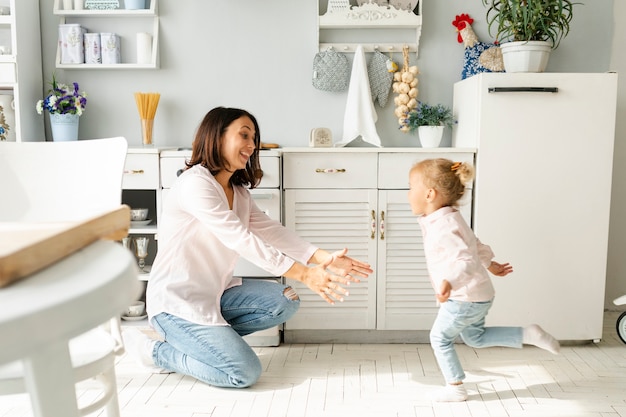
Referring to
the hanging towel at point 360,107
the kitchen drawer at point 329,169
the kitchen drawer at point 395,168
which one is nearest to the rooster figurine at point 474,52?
the hanging towel at point 360,107

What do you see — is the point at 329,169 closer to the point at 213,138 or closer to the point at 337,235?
the point at 337,235

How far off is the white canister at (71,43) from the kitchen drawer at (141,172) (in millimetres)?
760

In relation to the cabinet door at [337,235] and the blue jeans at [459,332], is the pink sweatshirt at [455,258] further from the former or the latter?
the cabinet door at [337,235]

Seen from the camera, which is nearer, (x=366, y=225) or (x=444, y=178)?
(x=444, y=178)

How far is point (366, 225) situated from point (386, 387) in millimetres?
801

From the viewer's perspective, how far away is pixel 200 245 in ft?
8.29

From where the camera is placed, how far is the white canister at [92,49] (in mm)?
3385

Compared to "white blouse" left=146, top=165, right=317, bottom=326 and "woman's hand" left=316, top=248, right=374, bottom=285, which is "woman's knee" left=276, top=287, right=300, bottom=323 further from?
"woman's hand" left=316, top=248, right=374, bottom=285

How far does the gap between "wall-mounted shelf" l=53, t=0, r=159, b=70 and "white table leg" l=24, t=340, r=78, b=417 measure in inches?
119

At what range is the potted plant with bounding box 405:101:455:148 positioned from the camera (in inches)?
128

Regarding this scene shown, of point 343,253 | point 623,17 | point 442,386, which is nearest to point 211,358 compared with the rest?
point 343,253

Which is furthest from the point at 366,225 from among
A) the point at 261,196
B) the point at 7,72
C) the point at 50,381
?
the point at 50,381

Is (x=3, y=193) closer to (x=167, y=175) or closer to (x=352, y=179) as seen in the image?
(x=167, y=175)

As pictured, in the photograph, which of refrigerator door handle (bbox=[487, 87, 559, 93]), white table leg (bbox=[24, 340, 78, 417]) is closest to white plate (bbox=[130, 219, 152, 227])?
refrigerator door handle (bbox=[487, 87, 559, 93])
